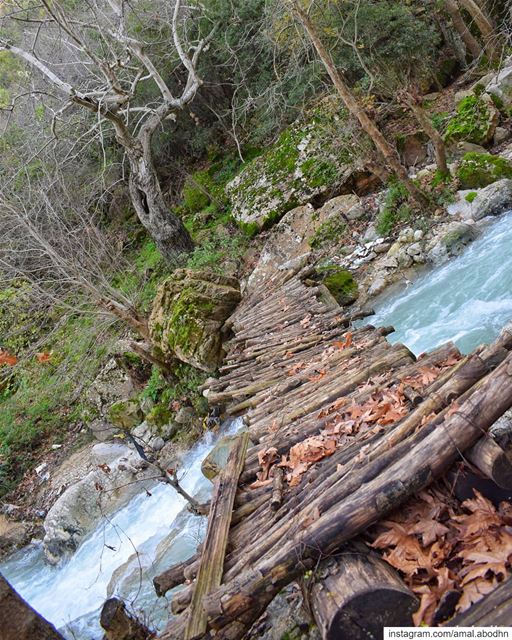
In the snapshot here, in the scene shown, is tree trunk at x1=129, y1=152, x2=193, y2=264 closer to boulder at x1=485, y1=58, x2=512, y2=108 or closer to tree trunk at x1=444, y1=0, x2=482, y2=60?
boulder at x1=485, y1=58, x2=512, y2=108

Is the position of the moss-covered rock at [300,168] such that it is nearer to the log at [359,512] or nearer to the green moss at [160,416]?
the green moss at [160,416]

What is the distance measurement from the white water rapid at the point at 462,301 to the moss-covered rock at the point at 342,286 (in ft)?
2.30

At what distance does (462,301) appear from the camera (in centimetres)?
746

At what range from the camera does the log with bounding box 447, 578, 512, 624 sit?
1.78 metres

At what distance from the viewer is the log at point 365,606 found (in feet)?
6.44

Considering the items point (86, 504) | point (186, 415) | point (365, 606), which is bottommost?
point (86, 504)

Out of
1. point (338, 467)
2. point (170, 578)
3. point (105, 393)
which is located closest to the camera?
point (338, 467)

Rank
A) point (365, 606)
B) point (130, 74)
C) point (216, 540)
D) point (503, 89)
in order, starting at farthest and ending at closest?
Answer: point (130, 74) < point (503, 89) < point (216, 540) < point (365, 606)

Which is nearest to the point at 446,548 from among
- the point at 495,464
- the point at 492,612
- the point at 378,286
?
the point at 492,612

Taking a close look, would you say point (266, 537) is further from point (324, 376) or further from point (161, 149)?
point (161, 149)

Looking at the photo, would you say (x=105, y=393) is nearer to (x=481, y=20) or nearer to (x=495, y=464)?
(x=495, y=464)

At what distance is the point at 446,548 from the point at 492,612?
0.31m

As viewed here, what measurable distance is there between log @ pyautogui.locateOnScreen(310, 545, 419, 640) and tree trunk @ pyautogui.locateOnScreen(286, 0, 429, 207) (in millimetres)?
8524

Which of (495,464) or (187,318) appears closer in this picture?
(495,464)
